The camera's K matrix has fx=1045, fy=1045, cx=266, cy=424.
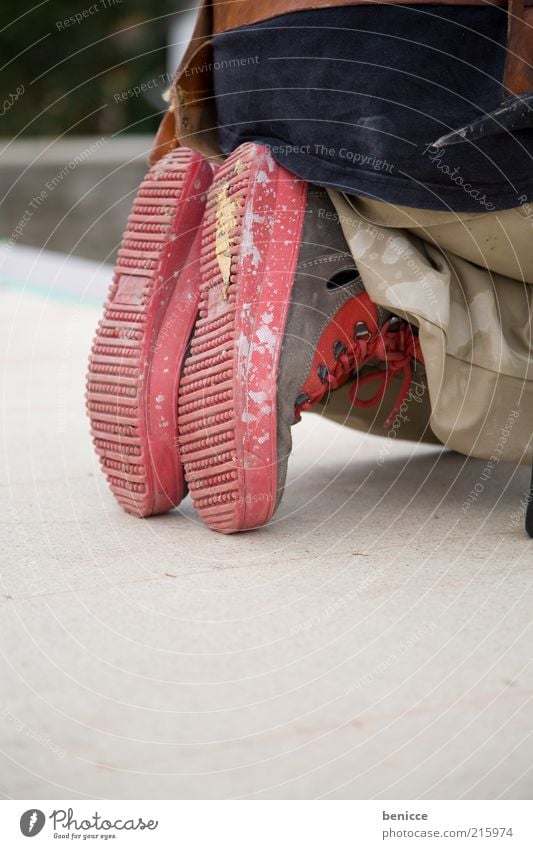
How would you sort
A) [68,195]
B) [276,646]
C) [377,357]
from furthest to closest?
1. [68,195]
2. [377,357]
3. [276,646]

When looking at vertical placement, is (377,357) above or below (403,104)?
below

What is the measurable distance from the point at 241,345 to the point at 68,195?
13.4 ft

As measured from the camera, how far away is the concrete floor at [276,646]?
0.57 m

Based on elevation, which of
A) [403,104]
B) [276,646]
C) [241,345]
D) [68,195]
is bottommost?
[276,646]

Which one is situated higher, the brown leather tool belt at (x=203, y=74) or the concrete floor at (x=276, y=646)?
the brown leather tool belt at (x=203, y=74)

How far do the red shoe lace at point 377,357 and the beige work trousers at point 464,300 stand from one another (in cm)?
4

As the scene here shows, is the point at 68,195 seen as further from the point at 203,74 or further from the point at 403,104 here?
the point at 403,104

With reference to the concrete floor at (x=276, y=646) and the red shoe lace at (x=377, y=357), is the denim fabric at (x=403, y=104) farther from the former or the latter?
the concrete floor at (x=276, y=646)

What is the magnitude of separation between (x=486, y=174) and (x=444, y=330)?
0.43 feet

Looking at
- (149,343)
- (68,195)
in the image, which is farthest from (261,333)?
(68,195)

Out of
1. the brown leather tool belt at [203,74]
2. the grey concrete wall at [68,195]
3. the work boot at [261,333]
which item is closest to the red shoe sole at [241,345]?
the work boot at [261,333]

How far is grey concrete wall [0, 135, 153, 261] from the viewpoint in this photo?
4.50 m

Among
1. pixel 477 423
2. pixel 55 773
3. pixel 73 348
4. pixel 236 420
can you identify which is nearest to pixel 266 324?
pixel 236 420

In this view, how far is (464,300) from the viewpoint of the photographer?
3.03ft
